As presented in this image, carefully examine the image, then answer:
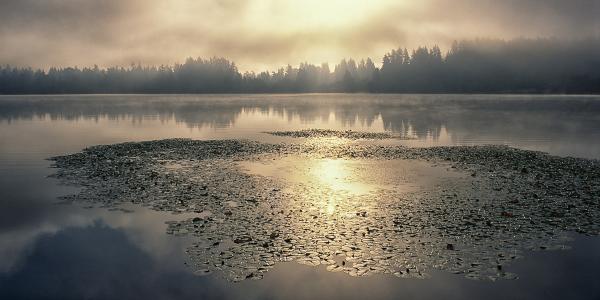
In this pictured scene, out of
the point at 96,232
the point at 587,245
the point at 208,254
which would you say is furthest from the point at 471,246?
the point at 96,232

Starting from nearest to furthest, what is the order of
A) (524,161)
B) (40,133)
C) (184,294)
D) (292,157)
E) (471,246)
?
(184,294) < (471,246) < (524,161) < (292,157) < (40,133)

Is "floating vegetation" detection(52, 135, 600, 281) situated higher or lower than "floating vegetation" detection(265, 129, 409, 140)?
lower

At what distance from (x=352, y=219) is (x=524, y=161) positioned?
25309 millimetres

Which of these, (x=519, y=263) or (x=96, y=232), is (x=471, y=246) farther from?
(x=96, y=232)

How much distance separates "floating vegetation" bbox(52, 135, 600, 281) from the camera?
17922 millimetres

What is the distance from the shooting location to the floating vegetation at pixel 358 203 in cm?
1792

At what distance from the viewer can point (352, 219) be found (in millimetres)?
22531

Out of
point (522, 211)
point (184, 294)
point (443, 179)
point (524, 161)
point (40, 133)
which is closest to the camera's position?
point (184, 294)

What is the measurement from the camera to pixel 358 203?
25.8 meters

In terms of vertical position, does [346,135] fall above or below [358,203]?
above

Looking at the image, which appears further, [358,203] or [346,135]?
[346,135]

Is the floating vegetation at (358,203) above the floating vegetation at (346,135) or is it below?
below

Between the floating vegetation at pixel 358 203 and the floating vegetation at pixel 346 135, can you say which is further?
the floating vegetation at pixel 346 135

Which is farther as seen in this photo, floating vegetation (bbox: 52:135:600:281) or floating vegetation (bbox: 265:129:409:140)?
floating vegetation (bbox: 265:129:409:140)
